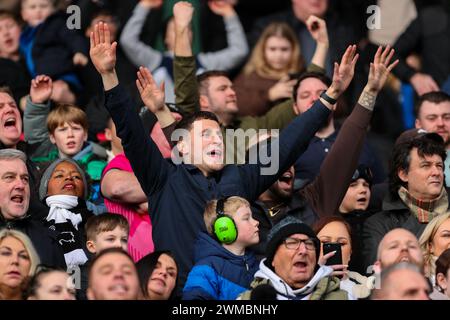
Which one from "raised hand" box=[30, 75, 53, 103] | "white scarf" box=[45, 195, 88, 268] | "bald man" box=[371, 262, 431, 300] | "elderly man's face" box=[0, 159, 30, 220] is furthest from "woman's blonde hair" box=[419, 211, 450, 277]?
Answer: "raised hand" box=[30, 75, 53, 103]

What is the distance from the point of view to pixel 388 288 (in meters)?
9.68

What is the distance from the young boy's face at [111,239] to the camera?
1098 cm

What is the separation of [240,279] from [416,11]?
6467 millimetres

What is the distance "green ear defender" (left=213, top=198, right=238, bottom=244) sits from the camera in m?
10.9

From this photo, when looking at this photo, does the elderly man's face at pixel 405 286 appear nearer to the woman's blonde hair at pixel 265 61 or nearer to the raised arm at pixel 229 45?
the woman's blonde hair at pixel 265 61

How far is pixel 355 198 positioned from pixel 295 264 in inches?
95.6

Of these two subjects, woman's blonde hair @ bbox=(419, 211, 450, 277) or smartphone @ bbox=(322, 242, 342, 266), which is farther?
woman's blonde hair @ bbox=(419, 211, 450, 277)

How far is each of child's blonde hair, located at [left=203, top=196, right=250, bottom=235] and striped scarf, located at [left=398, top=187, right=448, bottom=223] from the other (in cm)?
164

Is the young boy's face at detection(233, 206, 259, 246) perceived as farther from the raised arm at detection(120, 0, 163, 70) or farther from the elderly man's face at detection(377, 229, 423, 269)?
the raised arm at detection(120, 0, 163, 70)

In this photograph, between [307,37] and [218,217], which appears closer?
[218,217]

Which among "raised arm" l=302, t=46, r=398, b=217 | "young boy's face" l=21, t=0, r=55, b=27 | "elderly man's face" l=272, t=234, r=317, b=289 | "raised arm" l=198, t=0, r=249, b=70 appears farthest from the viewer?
"young boy's face" l=21, t=0, r=55, b=27
